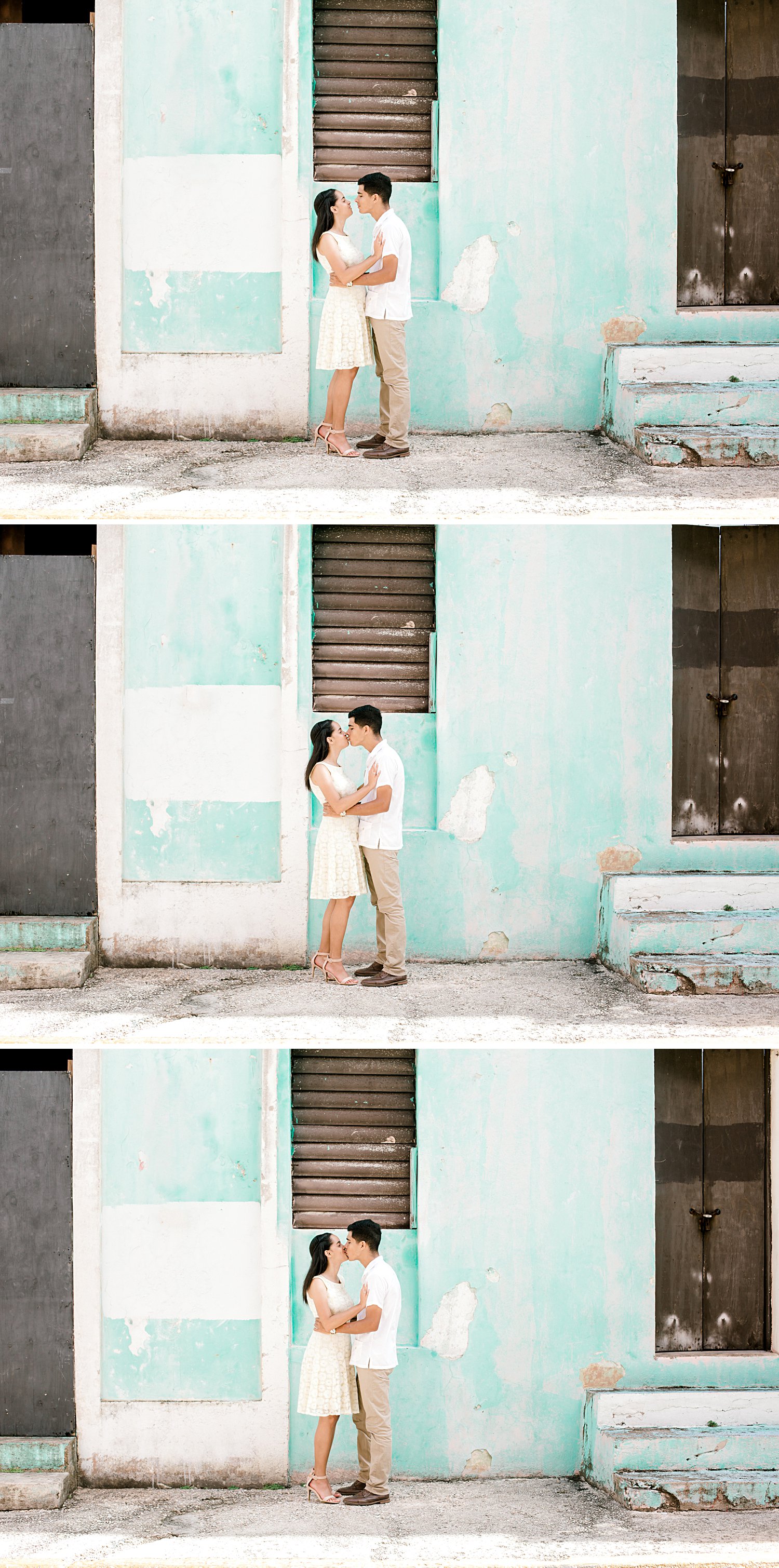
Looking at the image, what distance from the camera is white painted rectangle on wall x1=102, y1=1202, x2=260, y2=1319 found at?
23.9 ft

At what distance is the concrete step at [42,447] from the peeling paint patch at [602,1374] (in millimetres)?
4984

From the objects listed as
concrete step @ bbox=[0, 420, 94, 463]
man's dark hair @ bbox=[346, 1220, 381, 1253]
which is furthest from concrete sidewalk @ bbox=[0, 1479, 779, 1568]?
concrete step @ bbox=[0, 420, 94, 463]

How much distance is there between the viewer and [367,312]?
23.0 ft

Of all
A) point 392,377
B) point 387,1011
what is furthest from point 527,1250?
point 392,377

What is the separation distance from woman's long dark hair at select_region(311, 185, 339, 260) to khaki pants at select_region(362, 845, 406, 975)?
2.82 m

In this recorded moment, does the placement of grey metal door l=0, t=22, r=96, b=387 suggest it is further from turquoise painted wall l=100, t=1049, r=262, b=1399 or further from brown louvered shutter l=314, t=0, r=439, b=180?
turquoise painted wall l=100, t=1049, r=262, b=1399

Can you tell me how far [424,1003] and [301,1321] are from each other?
6.00 ft

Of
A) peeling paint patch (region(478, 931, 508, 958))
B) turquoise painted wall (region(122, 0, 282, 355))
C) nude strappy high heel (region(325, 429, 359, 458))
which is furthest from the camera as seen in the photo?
peeling paint patch (region(478, 931, 508, 958))

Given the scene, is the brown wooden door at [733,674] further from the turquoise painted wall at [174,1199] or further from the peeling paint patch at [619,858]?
the turquoise painted wall at [174,1199]

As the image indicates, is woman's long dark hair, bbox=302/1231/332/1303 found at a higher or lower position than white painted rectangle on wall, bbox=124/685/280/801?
lower

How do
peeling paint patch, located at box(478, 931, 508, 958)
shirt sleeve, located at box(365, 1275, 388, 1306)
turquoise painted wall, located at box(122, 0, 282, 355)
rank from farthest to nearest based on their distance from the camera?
1. peeling paint patch, located at box(478, 931, 508, 958)
2. turquoise painted wall, located at box(122, 0, 282, 355)
3. shirt sleeve, located at box(365, 1275, 388, 1306)

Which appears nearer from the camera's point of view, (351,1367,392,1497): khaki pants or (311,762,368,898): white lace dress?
(351,1367,392,1497): khaki pants

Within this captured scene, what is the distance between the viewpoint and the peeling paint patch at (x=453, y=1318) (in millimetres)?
7293

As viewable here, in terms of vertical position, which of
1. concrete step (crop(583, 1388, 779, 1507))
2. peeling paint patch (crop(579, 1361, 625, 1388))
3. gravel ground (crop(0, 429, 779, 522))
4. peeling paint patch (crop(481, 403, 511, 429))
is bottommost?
concrete step (crop(583, 1388, 779, 1507))
